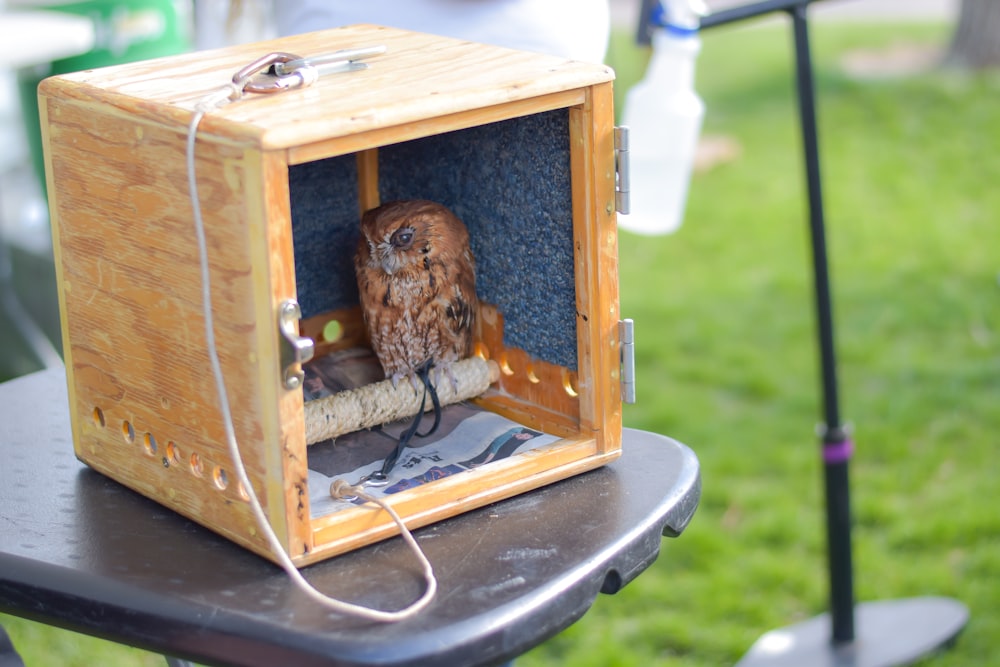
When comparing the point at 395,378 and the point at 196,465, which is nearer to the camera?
the point at 196,465

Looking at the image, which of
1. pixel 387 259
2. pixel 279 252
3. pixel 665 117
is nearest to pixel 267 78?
pixel 279 252

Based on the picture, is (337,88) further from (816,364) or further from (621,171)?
(816,364)

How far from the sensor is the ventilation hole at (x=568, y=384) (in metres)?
Result: 1.29

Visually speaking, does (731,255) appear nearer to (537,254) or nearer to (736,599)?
(736,599)

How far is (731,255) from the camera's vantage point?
3.86 meters

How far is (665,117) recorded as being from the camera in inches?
78.0

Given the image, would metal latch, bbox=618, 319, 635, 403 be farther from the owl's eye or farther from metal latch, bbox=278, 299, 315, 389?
metal latch, bbox=278, 299, 315, 389

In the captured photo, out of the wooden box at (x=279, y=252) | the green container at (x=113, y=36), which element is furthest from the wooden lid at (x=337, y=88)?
the green container at (x=113, y=36)

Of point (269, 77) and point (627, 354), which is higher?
point (269, 77)

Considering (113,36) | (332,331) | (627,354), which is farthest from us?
(113,36)

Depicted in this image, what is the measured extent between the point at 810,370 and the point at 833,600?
1157mm

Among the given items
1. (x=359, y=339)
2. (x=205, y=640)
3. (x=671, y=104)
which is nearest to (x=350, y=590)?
(x=205, y=640)

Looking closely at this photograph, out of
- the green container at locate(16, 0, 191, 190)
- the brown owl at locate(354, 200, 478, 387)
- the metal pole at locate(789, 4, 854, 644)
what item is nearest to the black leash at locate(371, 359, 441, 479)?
the brown owl at locate(354, 200, 478, 387)

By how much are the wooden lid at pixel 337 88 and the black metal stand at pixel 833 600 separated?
70 centimetres
